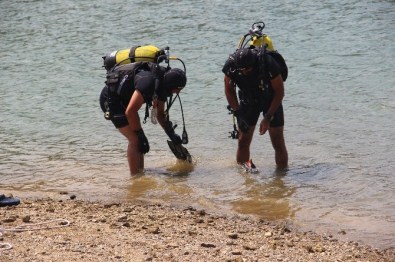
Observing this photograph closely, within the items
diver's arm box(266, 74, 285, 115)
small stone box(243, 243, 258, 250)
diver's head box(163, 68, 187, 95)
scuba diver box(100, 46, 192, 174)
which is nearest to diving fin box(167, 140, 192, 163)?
scuba diver box(100, 46, 192, 174)

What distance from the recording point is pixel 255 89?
8758 millimetres

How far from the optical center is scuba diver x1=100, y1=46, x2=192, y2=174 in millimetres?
8375

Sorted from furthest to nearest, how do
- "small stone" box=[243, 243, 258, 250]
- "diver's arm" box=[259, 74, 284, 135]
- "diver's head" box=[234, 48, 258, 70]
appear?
"diver's arm" box=[259, 74, 284, 135], "diver's head" box=[234, 48, 258, 70], "small stone" box=[243, 243, 258, 250]

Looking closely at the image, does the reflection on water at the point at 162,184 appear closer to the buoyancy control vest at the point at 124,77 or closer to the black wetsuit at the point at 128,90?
the black wetsuit at the point at 128,90

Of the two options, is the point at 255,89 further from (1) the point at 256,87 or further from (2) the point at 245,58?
(2) the point at 245,58

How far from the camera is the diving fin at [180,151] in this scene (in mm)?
9555

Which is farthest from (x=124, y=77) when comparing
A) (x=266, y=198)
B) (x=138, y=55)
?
(x=266, y=198)

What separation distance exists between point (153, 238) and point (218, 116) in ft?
18.4

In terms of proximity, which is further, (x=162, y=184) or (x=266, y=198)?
(x=162, y=184)

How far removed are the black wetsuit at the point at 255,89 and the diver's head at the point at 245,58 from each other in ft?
0.33

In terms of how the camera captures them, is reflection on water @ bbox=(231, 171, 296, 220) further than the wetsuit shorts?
No

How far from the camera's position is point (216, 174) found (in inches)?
367

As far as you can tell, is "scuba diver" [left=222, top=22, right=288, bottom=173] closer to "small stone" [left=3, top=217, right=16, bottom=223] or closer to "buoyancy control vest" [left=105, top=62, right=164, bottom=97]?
"buoyancy control vest" [left=105, top=62, right=164, bottom=97]

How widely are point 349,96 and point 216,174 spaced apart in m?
4.22
